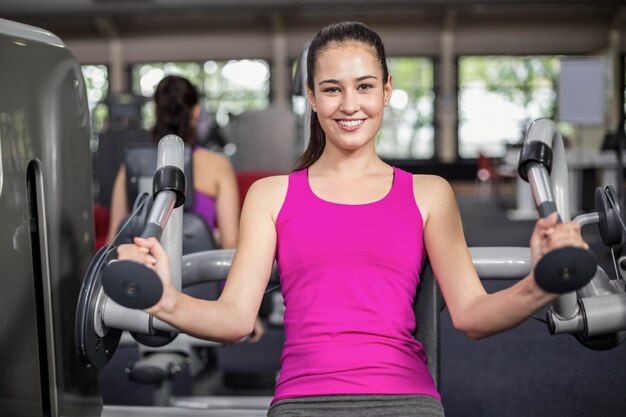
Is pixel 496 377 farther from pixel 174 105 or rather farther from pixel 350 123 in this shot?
pixel 350 123

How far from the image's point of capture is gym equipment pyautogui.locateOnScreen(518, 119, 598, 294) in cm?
79

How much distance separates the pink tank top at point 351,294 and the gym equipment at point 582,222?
0.71 ft

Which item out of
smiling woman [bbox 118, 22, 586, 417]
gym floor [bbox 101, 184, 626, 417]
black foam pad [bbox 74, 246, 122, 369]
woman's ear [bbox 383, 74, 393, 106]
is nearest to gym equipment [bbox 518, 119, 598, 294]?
smiling woman [bbox 118, 22, 586, 417]

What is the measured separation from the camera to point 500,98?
1291cm

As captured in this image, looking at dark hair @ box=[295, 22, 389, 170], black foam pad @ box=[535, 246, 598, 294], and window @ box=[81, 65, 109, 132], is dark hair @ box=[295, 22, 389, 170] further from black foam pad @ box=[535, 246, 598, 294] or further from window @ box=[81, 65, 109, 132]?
window @ box=[81, 65, 109, 132]

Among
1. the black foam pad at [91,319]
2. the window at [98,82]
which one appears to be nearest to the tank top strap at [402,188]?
the black foam pad at [91,319]

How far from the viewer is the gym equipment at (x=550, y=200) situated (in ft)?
2.60

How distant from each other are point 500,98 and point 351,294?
1235cm

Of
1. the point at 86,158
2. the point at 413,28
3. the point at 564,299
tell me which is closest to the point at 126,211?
the point at 86,158

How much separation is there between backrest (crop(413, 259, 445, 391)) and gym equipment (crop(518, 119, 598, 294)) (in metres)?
0.22

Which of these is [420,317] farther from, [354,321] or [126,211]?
[126,211]

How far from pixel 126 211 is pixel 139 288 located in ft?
5.79

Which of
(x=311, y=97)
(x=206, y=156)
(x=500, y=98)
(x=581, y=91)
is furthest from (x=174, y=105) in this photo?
(x=500, y=98)

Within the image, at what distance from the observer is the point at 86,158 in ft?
4.18
